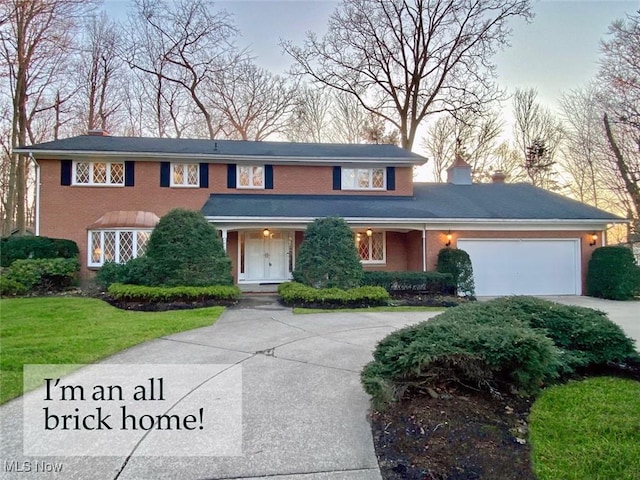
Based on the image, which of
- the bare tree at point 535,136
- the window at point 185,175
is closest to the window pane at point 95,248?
the window at point 185,175

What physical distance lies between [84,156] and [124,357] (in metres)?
11.4

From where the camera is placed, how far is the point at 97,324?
7.28m

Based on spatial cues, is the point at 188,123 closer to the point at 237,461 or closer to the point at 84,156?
the point at 84,156

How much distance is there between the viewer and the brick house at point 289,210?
13.1m

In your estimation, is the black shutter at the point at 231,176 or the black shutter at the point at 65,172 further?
the black shutter at the point at 231,176

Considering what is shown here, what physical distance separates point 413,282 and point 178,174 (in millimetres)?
9760

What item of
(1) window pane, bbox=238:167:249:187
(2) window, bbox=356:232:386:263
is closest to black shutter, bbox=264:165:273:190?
(1) window pane, bbox=238:167:249:187

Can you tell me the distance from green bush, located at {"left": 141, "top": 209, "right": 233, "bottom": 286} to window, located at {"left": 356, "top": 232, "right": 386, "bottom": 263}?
5948mm

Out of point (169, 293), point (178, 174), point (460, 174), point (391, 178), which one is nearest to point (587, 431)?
point (169, 293)

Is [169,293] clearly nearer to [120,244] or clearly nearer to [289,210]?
[120,244]

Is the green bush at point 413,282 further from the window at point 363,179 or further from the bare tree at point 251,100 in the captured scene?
the bare tree at point 251,100

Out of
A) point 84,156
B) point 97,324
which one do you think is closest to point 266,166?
point 84,156

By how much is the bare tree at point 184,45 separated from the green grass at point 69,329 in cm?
1695

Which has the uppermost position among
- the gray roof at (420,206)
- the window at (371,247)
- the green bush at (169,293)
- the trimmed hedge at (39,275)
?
the gray roof at (420,206)
